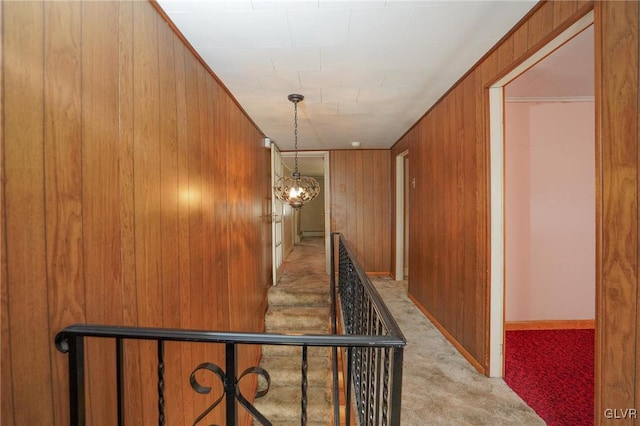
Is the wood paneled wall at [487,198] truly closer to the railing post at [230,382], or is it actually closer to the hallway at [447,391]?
the hallway at [447,391]

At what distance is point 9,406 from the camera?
738mm

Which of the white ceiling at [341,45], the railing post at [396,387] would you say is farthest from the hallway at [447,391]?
the white ceiling at [341,45]

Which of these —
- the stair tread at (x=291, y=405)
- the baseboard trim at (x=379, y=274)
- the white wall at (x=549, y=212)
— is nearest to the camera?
the white wall at (x=549, y=212)

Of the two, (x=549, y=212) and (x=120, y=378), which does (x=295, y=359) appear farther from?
(x=549, y=212)

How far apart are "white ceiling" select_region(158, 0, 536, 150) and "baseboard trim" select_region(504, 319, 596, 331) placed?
2668 millimetres

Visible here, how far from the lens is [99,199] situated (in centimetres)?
105

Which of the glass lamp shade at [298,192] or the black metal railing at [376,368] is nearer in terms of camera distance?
the black metal railing at [376,368]

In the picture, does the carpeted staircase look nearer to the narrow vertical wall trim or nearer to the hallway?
the hallway

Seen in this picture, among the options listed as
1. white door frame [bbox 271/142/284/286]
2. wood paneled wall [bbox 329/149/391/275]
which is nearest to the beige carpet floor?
white door frame [bbox 271/142/284/286]

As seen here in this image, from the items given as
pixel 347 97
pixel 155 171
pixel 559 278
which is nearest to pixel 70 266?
pixel 155 171

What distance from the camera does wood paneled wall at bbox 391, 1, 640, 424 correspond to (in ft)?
3.44

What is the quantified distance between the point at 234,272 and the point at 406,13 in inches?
99.3

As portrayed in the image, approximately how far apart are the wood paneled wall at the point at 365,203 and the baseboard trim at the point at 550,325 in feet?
7.99

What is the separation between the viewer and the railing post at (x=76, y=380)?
2.90ft
